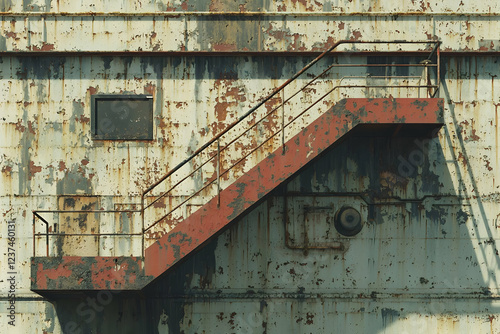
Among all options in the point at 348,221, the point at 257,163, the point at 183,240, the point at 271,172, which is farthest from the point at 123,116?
the point at 348,221

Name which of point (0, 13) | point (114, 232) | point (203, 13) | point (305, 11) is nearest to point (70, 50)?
point (0, 13)

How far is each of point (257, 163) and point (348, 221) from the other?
180cm

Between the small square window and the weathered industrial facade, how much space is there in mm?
114

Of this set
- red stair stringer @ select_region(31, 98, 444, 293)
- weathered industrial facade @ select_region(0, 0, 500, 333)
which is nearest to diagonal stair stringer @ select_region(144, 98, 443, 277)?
red stair stringer @ select_region(31, 98, 444, 293)

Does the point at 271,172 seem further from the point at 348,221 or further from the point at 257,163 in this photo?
the point at 348,221

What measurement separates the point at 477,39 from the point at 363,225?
3.68m

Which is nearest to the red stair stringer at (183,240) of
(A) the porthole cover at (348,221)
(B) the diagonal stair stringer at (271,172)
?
(B) the diagonal stair stringer at (271,172)

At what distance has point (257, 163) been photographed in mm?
11320

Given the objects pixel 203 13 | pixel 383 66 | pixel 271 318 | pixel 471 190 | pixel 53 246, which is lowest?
pixel 271 318

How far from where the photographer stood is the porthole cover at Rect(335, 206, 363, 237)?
444 inches

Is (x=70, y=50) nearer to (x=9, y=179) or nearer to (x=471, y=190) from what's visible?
(x=9, y=179)

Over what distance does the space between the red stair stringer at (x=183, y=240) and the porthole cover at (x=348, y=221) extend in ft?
5.82

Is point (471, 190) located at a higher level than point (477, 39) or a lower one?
lower

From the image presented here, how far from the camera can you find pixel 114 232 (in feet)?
37.0
